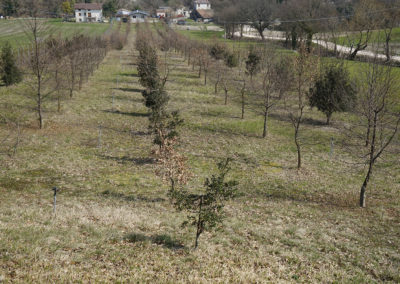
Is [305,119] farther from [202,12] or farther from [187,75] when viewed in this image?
[202,12]

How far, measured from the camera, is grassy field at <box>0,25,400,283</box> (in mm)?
11117

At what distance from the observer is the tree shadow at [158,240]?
1297cm

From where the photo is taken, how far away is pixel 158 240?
13.3m

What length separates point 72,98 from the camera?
3897cm

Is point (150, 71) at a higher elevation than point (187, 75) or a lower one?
higher

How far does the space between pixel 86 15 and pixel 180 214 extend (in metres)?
153

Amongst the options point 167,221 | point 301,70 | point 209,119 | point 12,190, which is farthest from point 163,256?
point 209,119

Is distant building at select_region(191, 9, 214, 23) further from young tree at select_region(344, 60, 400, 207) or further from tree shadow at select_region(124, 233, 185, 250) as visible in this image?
tree shadow at select_region(124, 233, 185, 250)

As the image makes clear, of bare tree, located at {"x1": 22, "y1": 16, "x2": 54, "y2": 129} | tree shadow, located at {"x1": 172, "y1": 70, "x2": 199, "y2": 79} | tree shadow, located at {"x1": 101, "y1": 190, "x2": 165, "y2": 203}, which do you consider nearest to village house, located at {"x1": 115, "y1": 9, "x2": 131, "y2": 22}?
tree shadow, located at {"x1": 172, "y1": 70, "x2": 199, "y2": 79}

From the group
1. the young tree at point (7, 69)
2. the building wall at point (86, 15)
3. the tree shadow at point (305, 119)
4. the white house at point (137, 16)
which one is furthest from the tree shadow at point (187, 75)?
the building wall at point (86, 15)

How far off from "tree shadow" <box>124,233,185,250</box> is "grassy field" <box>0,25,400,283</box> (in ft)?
0.22

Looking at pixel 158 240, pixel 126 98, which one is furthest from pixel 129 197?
pixel 126 98

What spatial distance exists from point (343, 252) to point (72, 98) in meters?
34.0

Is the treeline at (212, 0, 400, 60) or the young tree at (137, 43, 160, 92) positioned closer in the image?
the young tree at (137, 43, 160, 92)
